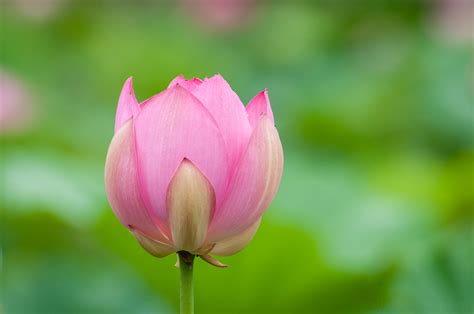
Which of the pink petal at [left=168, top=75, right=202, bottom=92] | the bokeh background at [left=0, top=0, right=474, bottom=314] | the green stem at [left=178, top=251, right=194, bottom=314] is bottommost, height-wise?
the green stem at [left=178, top=251, right=194, bottom=314]

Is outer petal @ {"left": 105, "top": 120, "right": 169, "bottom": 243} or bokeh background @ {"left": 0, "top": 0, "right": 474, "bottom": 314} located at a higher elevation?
bokeh background @ {"left": 0, "top": 0, "right": 474, "bottom": 314}

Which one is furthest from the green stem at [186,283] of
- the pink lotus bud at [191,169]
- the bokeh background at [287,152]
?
the bokeh background at [287,152]

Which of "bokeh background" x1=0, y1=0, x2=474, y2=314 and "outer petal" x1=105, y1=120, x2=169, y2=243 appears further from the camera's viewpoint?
"bokeh background" x1=0, y1=0, x2=474, y2=314

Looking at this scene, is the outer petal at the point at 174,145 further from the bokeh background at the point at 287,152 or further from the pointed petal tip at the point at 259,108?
the bokeh background at the point at 287,152

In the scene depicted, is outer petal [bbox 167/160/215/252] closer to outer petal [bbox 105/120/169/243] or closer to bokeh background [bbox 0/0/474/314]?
outer petal [bbox 105/120/169/243]

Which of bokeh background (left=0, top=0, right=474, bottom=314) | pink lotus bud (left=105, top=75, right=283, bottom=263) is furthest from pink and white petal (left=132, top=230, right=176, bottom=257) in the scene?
bokeh background (left=0, top=0, right=474, bottom=314)

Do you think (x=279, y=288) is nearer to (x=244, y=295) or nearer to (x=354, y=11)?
(x=244, y=295)
